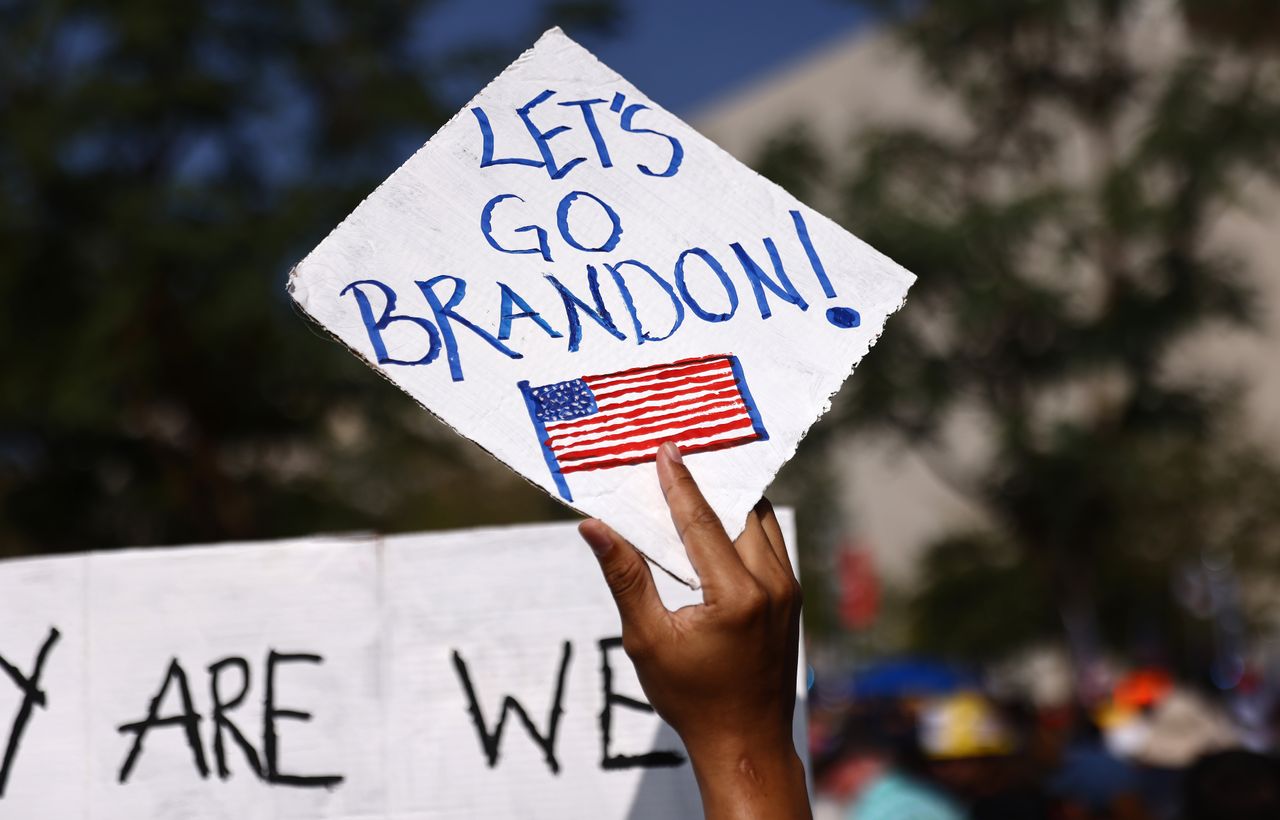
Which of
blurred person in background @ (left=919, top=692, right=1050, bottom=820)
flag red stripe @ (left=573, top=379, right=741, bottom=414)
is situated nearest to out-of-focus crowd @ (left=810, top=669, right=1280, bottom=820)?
blurred person in background @ (left=919, top=692, right=1050, bottom=820)

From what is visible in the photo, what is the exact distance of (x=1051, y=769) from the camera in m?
6.99

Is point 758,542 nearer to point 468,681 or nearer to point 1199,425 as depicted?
point 468,681

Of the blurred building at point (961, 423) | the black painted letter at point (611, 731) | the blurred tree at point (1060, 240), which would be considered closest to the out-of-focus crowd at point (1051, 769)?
the black painted letter at point (611, 731)

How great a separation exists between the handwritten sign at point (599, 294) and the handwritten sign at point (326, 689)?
0.78 metres

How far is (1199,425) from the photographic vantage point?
15.4 meters

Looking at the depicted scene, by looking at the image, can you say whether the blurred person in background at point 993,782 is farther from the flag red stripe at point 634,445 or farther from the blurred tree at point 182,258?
the blurred tree at point 182,258

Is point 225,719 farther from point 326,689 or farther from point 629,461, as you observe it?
point 629,461

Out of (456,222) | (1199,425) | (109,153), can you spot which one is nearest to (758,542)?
(456,222)

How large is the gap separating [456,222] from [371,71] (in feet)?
40.4

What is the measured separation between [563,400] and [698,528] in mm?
330

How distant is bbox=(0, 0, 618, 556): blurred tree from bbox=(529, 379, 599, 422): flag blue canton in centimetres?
1087

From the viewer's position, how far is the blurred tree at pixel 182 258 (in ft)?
43.4

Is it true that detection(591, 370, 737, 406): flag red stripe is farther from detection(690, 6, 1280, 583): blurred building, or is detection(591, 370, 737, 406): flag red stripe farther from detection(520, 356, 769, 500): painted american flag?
detection(690, 6, 1280, 583): blurred building

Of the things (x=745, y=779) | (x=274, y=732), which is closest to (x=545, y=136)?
(x=745, y=779)
